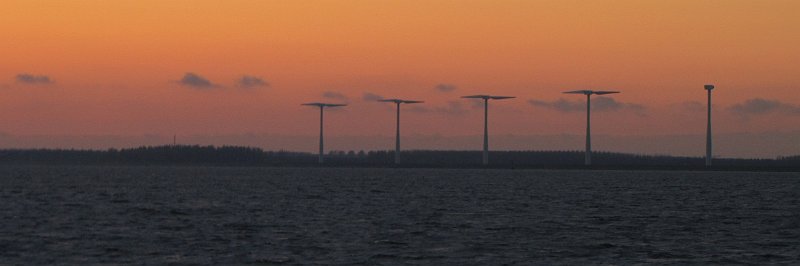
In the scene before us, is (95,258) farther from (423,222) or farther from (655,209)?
(655,209)

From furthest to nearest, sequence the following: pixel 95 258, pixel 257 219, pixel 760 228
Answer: pixel 257 219 → pixel 760 228 → pixel 95 258

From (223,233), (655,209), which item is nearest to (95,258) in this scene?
(223,233)

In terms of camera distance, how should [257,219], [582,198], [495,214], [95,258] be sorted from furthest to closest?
[582,198] < [495,214] < [257,219] < [95,258]

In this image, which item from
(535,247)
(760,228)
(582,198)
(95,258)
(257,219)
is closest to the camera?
(95,258)

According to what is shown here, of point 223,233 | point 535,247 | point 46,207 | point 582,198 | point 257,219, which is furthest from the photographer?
point 582,198

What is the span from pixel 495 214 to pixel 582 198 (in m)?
33.8

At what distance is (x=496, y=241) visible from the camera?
6712 cm

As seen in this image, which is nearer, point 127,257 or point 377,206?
point 127,257

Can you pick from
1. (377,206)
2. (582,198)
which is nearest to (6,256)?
(377,206)

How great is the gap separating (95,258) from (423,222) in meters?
29.1

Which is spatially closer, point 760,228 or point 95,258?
point 95,258

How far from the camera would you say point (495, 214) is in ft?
303

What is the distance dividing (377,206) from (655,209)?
867 inches

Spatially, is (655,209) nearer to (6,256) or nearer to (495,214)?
(495,214)
